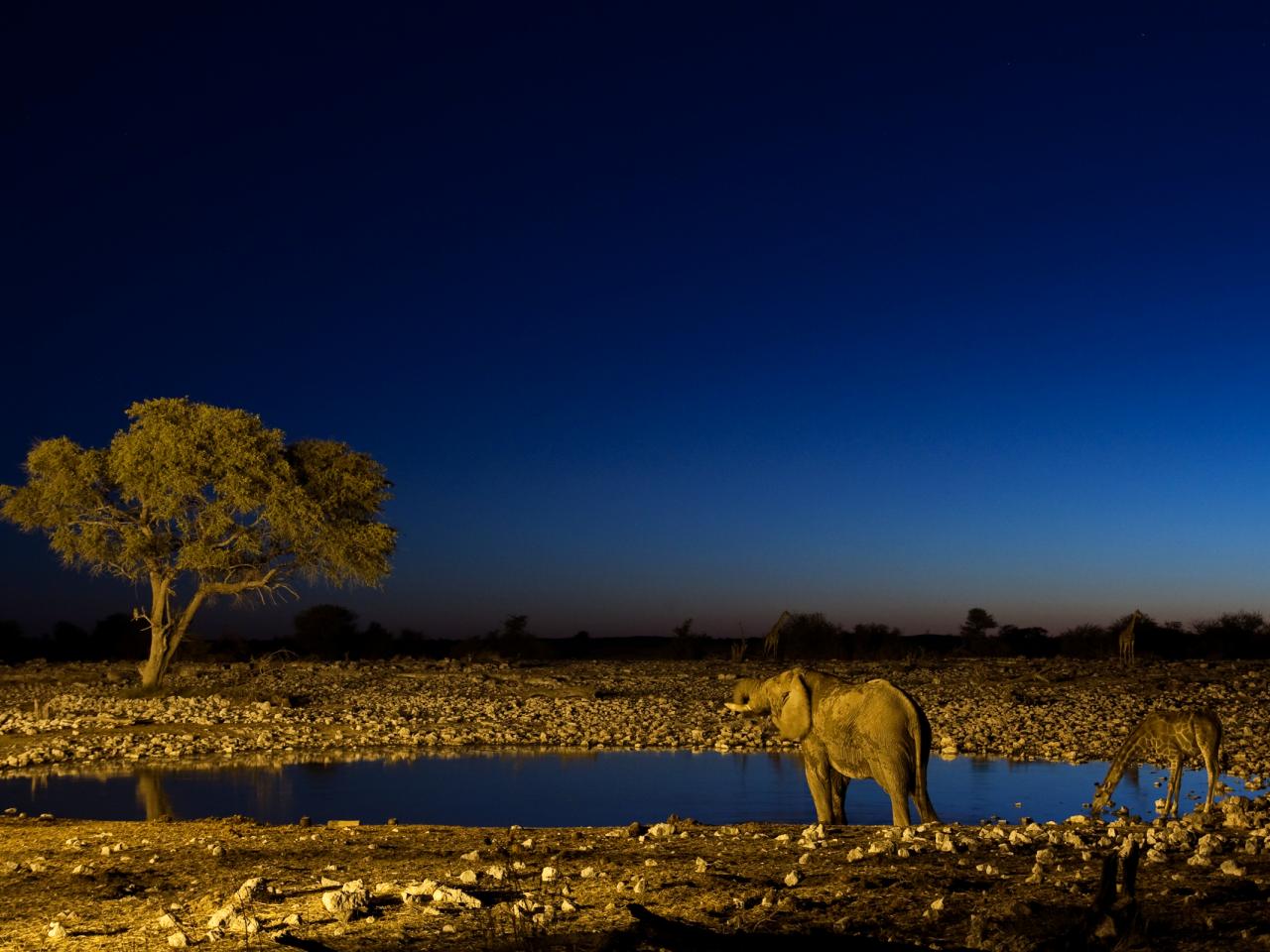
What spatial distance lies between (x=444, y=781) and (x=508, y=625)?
52.5m

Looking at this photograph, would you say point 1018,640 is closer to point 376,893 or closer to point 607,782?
point 607,782

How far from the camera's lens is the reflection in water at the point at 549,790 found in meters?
14.1

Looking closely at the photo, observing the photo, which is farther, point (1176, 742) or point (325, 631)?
point (325, 631)

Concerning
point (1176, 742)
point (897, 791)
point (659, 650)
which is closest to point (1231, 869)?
point (897, 791)

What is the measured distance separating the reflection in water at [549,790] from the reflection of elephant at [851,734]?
1410 millimetres

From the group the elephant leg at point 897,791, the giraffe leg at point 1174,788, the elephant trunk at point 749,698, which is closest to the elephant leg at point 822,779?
the elephant leg at point 897,791

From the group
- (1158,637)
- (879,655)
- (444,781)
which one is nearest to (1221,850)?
(444,781)

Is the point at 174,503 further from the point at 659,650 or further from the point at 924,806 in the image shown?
the point at 659,650

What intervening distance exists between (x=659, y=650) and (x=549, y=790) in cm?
5132

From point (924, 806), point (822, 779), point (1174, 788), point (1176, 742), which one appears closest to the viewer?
point (924, 806)

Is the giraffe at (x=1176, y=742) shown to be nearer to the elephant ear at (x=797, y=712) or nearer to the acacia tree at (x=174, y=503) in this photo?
the elephant ear at (x=797, y=712)

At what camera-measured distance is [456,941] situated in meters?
6.62

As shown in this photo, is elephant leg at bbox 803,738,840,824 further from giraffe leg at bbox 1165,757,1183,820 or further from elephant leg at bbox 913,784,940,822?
giraffe leg at bbox 1165,757,1183,820

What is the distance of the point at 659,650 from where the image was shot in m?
66.9
